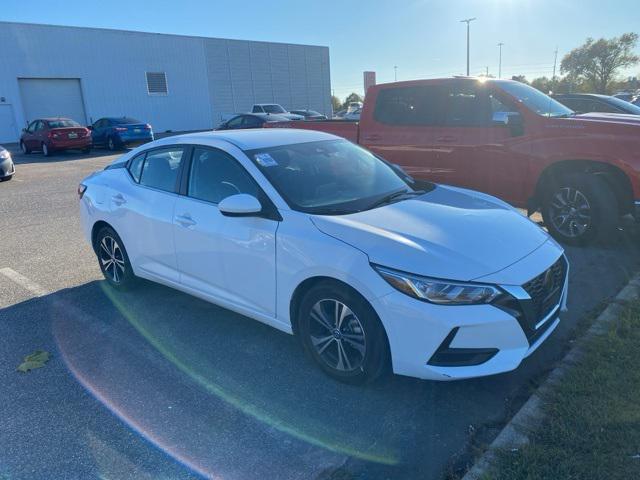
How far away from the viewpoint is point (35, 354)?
4.01 metres

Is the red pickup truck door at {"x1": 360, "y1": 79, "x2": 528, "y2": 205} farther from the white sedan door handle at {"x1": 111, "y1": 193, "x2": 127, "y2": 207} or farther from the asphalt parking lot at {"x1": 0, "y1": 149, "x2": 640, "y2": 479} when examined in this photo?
the white sedan door handle at {"x1": 111, "y1": 193, "x2": 127, "y2": 207}

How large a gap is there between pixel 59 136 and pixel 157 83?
15733 millimetres

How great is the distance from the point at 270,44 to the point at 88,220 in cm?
3947

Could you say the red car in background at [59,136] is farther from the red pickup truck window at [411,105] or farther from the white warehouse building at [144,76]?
the red pickup truck window at [411,105]

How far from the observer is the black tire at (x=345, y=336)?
3.12m

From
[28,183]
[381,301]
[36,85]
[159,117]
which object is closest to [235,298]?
[381,301]

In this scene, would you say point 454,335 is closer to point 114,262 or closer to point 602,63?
point 114,262

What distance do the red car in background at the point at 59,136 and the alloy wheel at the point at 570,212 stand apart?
1996 centimetres

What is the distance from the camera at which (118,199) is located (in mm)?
4957

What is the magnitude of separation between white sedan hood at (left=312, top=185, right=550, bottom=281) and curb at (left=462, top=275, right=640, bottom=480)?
81 centimetres

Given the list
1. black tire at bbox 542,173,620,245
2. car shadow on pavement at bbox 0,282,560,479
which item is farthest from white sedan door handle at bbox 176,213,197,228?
black tire at bbox 542,173,620,245

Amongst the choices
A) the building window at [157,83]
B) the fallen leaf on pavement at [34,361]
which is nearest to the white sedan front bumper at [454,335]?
the fallen leaf on pavement at [34,361]

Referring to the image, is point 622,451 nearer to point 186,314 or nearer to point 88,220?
point 186,314

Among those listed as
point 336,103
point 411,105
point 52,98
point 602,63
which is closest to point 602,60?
point 602,63
